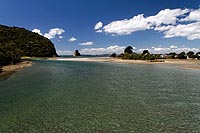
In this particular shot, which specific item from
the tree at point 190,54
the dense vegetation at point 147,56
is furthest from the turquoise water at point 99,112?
the tree at point 190,54

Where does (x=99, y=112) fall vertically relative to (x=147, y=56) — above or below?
below

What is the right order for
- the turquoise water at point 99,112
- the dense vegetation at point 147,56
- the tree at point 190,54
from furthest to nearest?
the tree at point 190,54 → the dense vegetation at point 147,56 → the turquoise water at point 99,112

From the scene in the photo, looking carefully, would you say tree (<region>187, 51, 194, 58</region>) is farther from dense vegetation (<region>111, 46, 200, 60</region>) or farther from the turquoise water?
the turquoise water

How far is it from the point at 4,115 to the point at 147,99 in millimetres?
15626

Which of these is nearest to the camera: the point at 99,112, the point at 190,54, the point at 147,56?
the point at 99,112

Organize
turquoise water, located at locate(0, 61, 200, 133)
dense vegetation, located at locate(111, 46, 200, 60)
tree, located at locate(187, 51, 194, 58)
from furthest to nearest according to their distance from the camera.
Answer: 1. tree, located at locate(187, 51, 194, 58)
2. dense vegetation, located at locate(111, 46, 200, 60)
3. turquoise water, located at locate(0, 61, 200, 133)

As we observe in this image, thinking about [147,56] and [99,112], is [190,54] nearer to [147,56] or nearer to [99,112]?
[147,56]

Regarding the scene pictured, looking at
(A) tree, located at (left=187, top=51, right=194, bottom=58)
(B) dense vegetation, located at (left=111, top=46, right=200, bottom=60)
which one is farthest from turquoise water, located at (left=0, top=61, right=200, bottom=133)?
(A) tree, located at (left=187, top=51, right=194, bottom=58)

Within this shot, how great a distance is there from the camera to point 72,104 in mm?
22984

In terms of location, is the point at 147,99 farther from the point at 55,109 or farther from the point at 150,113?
the point at 55,109

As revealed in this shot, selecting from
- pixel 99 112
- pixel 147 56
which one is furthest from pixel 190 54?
pixel 99 112

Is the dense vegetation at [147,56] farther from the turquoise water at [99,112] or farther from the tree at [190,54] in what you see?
the turquoise water at [99,112]

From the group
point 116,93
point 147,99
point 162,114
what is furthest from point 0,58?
point 162,114

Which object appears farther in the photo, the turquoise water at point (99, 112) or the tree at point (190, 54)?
the tree at point (190, 54)
